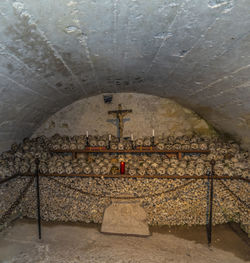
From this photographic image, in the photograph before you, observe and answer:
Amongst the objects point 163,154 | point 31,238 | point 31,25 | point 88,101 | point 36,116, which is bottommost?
point 31,238

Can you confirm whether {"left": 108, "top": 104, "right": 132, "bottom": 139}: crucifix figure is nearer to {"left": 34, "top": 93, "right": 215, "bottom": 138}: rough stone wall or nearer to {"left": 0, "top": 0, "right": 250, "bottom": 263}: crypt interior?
{"left": 0, "top": 0, "right": 250, "bottom": 263}: crypt interior

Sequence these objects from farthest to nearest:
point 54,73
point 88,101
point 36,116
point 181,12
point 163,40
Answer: point 88,101 → point 36,116 → point 54,73 → point 163,40 → point 181,12

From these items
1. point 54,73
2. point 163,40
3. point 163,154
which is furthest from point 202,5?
point 163,154

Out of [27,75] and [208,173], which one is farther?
[208,173]

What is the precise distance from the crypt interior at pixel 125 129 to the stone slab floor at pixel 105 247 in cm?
2

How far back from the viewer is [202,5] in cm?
135

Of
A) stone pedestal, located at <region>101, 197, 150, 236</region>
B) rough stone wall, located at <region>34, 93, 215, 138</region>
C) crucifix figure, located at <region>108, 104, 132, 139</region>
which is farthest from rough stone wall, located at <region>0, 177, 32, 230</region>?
crucifix figure, located at <region>108, 104, 132, 139</region>

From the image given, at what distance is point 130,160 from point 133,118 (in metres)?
1.29

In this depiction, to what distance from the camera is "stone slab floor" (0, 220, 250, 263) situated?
2592mm

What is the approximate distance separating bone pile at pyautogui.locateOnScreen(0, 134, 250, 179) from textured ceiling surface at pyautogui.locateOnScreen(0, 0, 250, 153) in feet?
1.36

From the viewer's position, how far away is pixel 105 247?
284cm

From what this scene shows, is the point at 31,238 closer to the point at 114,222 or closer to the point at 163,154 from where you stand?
the point at 114,222

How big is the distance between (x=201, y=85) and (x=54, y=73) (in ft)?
7.44

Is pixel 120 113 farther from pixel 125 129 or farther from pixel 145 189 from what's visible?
pixel 145 189
